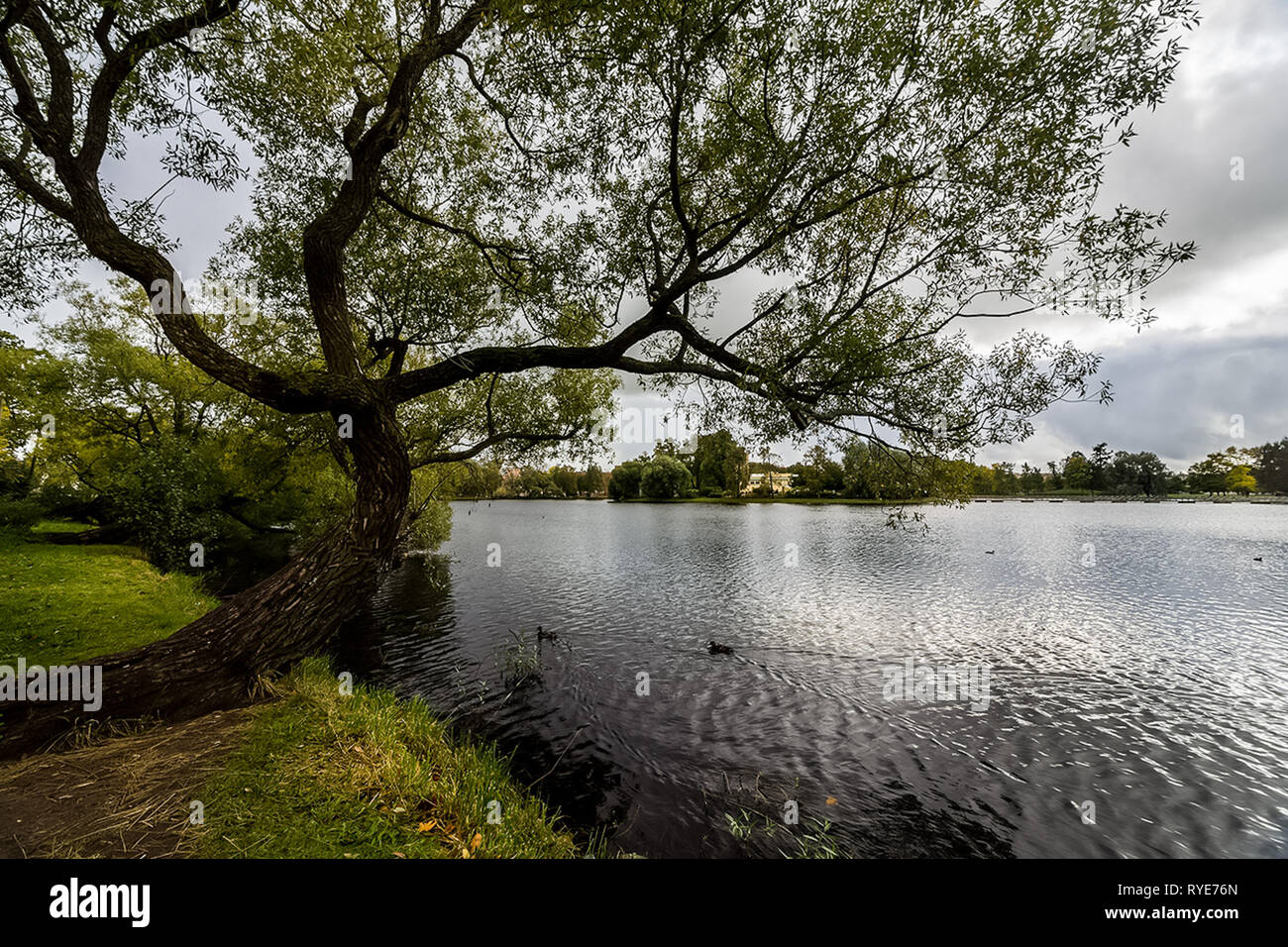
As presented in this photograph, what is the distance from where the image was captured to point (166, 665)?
19.5 ft

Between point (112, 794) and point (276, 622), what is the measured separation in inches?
94.4

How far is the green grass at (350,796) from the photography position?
4.03 meters

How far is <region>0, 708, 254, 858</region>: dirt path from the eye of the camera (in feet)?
12.2

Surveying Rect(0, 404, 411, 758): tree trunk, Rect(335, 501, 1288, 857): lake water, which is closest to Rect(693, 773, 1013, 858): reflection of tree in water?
Rect(335, 501, 1288, 857): lake water

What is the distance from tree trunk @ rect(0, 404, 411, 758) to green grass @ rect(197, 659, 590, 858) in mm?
670

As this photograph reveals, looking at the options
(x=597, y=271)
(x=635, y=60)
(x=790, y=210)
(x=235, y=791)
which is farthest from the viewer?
(x=597, y=271)

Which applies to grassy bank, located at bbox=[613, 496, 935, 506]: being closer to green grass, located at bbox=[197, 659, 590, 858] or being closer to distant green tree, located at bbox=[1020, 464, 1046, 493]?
distant green tree, located at bbox=[1020, 464, 1046, 493]

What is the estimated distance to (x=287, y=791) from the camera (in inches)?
182

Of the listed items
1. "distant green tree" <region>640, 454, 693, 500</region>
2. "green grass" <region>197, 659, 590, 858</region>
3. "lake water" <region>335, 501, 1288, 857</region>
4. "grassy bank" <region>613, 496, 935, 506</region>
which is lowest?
"lake water" <region>335, 501, 1288, 857</region>

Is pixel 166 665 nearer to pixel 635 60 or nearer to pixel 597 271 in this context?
pixel 597 271

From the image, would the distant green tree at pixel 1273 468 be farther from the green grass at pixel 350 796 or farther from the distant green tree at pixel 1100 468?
the green grass at pixel 350 796

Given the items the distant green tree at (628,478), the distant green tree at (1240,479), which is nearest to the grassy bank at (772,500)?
the distant green tree at (628,478)
